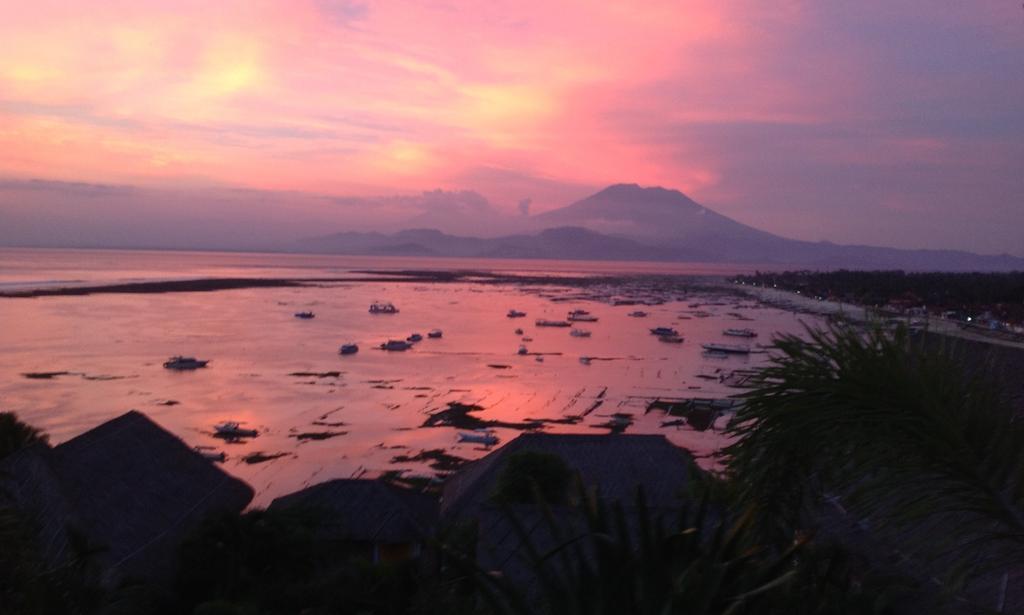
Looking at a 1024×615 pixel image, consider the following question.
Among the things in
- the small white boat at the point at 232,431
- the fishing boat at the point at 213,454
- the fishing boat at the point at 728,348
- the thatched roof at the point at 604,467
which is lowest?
the fishing boat at the point at 213,454

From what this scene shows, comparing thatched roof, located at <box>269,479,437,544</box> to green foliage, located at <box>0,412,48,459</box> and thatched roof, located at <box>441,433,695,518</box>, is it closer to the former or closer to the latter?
thatched roof, located at <box>441,433,695,518</box>

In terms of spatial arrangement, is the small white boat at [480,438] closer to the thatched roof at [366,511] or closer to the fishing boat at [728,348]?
the thatched roof at [366,511]

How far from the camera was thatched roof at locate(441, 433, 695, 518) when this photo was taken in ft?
38.2

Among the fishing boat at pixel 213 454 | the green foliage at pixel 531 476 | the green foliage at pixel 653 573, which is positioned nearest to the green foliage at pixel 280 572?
the green foliage at pixel 531 476

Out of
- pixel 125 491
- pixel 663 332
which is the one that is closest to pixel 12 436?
pixel 125 491

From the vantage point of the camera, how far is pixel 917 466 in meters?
2.32

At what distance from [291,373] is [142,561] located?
18688 millimetres

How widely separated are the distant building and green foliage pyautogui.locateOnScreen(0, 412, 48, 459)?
328 cm

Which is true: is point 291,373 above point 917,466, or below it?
below

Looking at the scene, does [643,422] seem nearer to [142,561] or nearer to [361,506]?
[361,506]

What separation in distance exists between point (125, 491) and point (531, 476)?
5046 millimetres

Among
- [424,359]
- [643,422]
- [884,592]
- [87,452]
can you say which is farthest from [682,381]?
[884,592]

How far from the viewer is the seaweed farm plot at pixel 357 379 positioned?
18.2 m

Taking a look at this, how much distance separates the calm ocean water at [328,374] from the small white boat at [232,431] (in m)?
0.31
